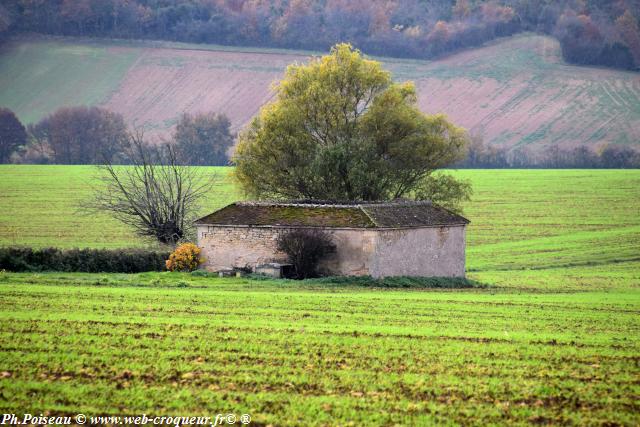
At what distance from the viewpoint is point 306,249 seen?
39.6m

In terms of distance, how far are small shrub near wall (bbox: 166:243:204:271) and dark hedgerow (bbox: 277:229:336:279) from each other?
4150 millimetres

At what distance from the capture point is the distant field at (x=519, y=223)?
5281 centimetres

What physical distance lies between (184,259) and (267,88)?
13943 centimetres

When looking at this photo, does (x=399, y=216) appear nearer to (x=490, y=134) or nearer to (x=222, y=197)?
(x=222, y=197)

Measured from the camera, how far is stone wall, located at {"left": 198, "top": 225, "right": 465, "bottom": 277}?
39750 mm

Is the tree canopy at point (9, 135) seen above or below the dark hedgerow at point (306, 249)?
above

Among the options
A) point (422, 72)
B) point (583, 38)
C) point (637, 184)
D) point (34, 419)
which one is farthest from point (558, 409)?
point (583, 38)

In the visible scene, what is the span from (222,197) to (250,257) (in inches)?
1769

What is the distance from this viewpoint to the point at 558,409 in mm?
14930

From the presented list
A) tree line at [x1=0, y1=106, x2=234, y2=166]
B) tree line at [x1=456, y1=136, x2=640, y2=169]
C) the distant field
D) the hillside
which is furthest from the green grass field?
the hillside

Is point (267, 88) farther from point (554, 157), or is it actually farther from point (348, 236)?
point (348, 236)

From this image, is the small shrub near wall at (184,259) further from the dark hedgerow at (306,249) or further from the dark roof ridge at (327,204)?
the dark hedgerow at (306,249)

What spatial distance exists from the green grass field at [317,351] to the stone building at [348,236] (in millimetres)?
2631

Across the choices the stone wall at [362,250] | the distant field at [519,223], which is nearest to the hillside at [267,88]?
the distant field at [519,223]
